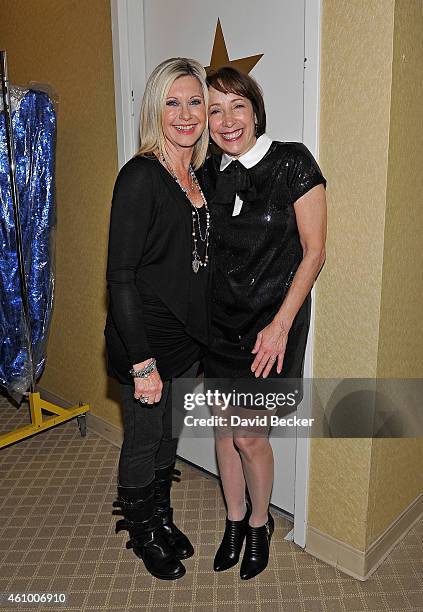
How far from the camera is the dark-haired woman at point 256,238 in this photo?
1.67m

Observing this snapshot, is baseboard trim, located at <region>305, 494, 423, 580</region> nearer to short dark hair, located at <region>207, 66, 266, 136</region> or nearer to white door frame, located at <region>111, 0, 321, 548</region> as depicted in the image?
white door frame, located at <region>111, 0, 321, 548</region>

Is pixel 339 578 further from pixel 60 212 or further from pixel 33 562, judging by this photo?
pixel 60 212

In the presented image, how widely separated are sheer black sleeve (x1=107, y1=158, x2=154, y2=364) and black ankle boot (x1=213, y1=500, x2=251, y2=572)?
0.77 m

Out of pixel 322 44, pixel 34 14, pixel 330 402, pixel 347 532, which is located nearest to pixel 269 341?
pixel 330 402

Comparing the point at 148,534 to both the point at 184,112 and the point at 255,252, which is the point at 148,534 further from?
the point at 184,112

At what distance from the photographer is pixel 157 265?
171 cm

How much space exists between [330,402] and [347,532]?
1.46ft

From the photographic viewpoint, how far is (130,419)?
1.88 metres

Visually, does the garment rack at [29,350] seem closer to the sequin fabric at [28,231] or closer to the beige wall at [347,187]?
the sequin fabric at [28,231]

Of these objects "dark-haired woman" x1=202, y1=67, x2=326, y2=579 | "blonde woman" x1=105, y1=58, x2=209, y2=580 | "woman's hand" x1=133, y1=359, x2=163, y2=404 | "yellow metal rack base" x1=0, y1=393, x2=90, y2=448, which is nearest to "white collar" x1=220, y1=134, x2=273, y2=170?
"dark-haired woman" x1=202, y1=67, x2=326, y2=579

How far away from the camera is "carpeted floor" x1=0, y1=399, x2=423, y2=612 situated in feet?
6.07

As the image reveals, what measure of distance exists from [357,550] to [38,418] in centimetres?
156

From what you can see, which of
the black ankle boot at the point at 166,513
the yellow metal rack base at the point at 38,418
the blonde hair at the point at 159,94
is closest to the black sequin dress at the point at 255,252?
the blonde hair at the point at 159,94

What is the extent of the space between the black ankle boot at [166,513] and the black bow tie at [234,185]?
0.98 m
